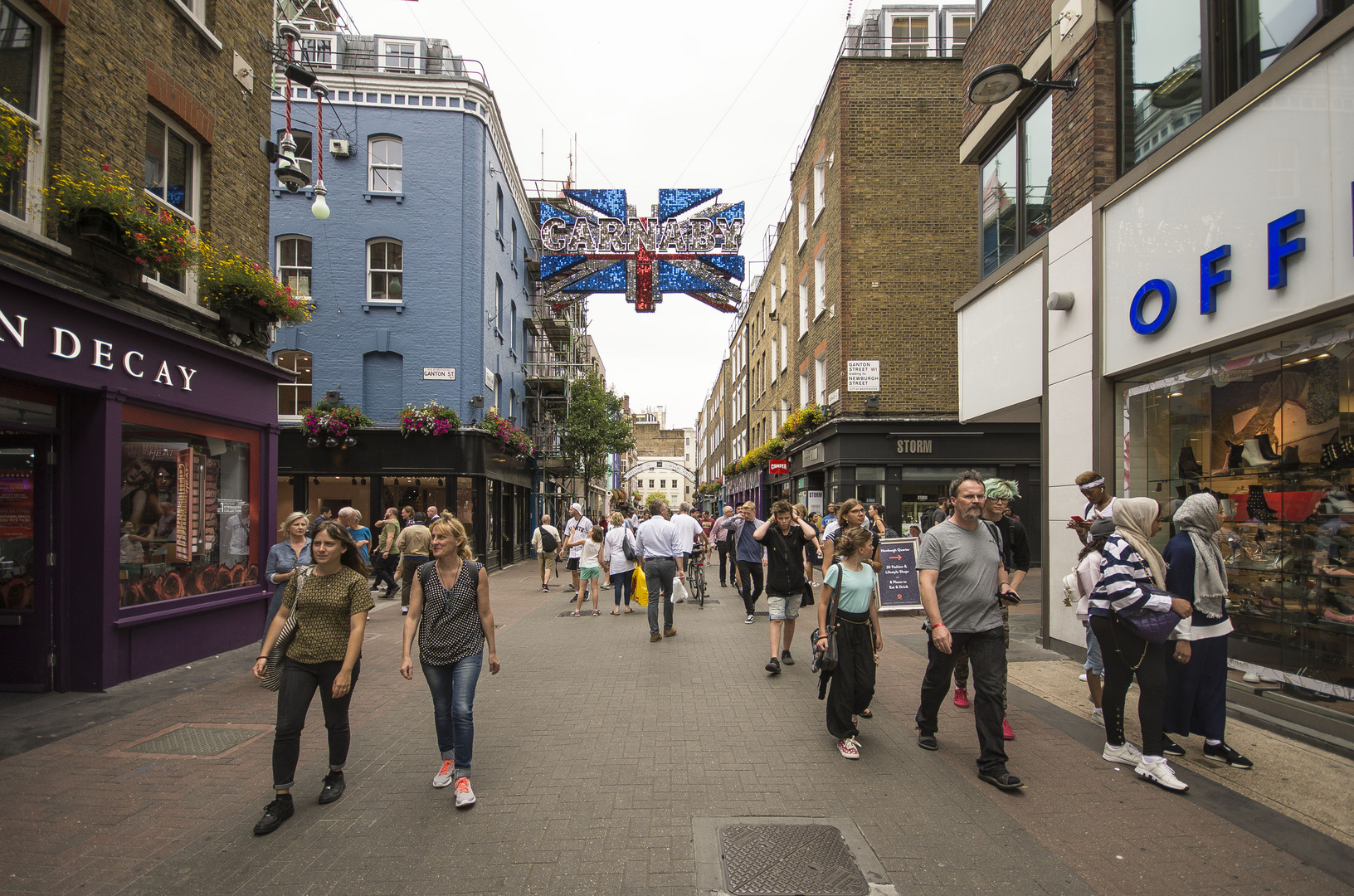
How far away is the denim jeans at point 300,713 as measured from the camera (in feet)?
13.3

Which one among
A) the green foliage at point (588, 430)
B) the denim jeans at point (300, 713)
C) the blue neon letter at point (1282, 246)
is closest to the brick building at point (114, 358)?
the denim jeans at point (300, 713)

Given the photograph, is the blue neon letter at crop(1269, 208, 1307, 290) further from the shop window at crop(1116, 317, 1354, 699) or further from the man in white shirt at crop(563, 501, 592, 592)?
the man in white shirt at crop(563, 501, 592, 592)

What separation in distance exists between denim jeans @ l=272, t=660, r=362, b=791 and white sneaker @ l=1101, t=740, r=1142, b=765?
15.7 feet

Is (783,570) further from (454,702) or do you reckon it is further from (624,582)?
(624,582)

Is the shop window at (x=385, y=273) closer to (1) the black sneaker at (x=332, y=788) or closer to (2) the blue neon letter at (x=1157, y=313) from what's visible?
(1) the black sneaker at (x=332, y=788)

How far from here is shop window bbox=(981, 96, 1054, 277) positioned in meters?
9.35

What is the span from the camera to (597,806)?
13.7ft

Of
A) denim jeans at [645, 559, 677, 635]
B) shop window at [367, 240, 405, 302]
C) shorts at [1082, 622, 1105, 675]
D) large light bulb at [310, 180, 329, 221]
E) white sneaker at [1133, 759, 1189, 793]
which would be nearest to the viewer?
white sneaker at [1133, 759, 1189, 793]

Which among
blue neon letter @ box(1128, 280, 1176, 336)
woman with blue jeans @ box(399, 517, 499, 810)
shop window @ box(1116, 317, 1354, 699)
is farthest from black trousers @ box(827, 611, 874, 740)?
blue neon letter @ box(1128, 280, 1176, 336)

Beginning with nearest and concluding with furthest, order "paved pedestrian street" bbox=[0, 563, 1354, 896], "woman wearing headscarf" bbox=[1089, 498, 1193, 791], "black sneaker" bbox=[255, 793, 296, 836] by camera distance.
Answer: "paved pedestrian street" bbox=[0, 563, 1354, 896] → "black sneaker" bbox=[255, 793, 296, 836] → "woman wearing headscarf" bbox=[1089, 498, 1193, 791]

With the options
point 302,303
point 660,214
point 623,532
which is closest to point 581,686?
point 623,532

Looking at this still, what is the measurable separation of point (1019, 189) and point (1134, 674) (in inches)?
297

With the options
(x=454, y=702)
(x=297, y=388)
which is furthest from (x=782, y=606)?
(x=297, y=388)

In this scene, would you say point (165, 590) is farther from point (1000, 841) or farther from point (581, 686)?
point (1000, 841)
